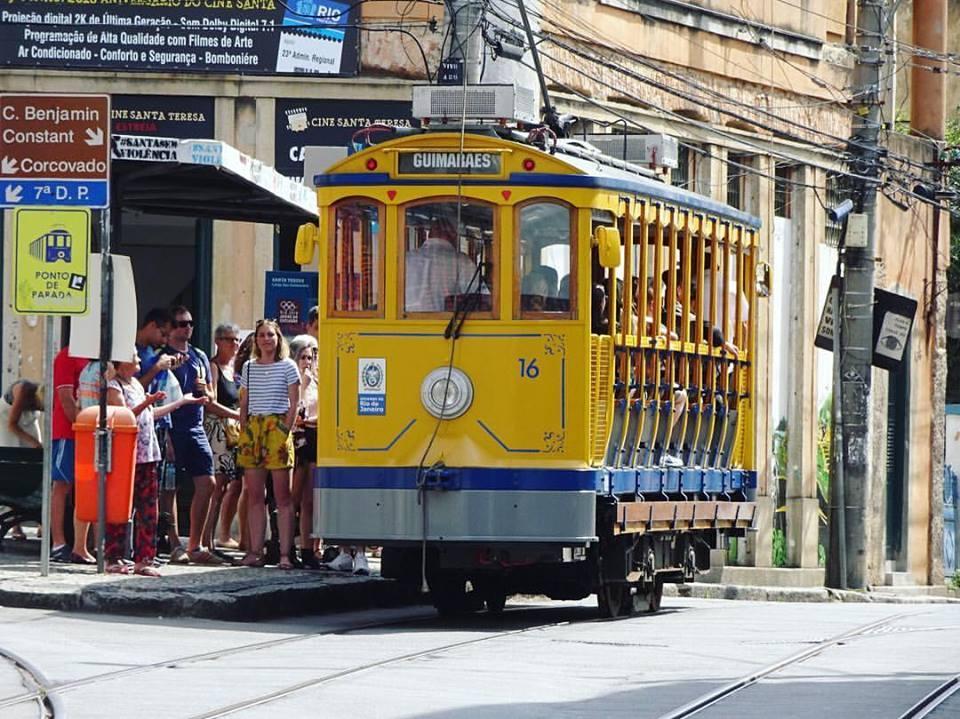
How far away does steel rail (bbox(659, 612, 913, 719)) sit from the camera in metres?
10.4

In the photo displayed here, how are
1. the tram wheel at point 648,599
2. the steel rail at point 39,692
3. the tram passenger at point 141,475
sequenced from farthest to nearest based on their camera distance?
the tram wheel at point 648,599, the tram passenger at point 141,475, the steel rail at point 39,692

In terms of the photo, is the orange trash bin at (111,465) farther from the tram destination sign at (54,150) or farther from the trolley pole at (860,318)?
the trolley pole at (860,318)

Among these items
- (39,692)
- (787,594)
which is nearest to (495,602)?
(39,692)

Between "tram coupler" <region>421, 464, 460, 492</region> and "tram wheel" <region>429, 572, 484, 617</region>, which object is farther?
"tram wheel" <region>429, 572, 484, 617</region>

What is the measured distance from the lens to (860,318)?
2464cm

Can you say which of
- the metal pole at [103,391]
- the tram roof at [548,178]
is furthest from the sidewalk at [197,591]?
the tram roof at [548,178]

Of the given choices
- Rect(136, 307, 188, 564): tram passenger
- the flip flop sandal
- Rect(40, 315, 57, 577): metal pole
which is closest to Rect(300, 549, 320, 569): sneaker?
the flip flop sandal

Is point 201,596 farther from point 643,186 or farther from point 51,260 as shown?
point 643,186

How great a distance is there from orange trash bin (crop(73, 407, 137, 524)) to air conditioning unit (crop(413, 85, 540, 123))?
2935mm

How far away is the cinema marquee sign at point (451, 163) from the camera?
15242 mm

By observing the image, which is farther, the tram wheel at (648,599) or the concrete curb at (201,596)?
the tram wheel at (648,599)

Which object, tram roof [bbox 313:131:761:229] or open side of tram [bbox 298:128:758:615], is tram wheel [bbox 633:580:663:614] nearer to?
open side of tram [bbox 298:128:758:615]

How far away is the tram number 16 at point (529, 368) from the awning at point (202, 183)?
2.96 m

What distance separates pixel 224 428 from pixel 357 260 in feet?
10.5
